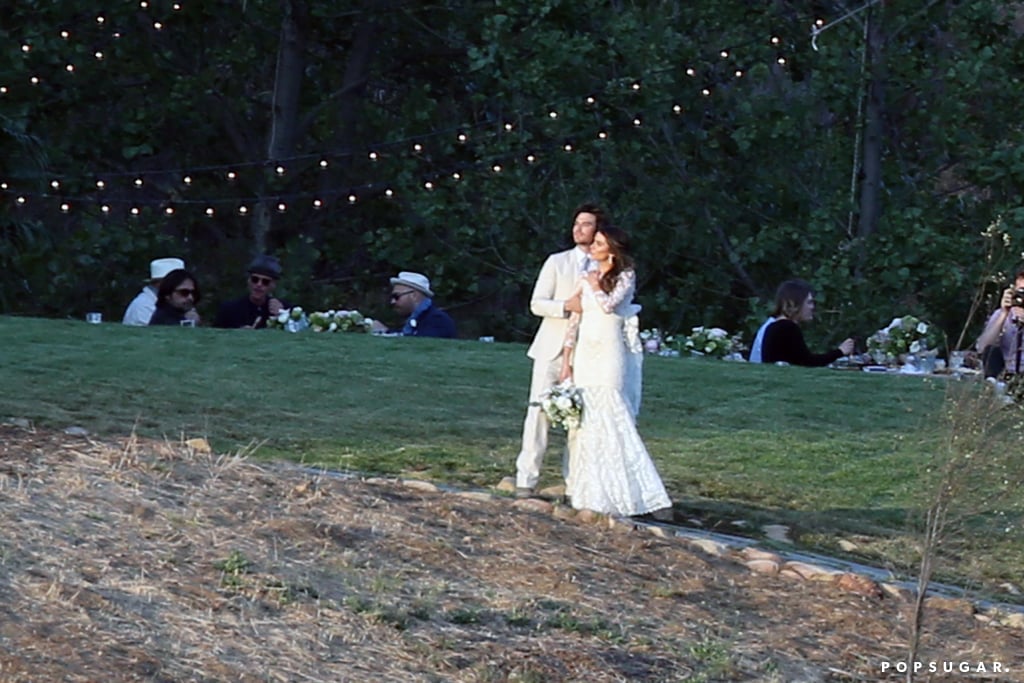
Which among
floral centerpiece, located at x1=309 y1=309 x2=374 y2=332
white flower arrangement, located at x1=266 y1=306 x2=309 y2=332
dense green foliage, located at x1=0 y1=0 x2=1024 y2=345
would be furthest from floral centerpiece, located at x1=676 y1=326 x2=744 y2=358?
dense green foliage, located at x1=0 y1=0 x2=1024 y2=345

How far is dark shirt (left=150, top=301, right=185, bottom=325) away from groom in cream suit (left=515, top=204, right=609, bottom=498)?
7.65 meters

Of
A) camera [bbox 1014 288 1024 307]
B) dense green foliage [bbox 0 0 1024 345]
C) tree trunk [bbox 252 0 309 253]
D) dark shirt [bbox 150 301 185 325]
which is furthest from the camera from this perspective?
tree trunk [bbox 252 0 309 253]

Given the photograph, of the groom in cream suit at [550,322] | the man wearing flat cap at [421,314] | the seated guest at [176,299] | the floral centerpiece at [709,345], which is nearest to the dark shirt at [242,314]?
the seated guest at [176,299]

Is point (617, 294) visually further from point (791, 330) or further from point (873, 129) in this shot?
point (873, 129)

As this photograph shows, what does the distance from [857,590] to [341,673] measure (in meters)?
2.92

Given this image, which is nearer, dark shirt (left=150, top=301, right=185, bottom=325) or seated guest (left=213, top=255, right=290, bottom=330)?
dark shirt (left=150, top=301, right=185, bottom=325)

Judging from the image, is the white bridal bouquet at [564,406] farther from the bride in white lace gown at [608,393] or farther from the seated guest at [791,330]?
the seated guest at [791,330]

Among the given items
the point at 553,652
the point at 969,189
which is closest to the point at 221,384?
the point at 553,652

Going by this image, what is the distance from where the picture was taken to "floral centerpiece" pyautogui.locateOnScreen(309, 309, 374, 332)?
18469 millimetres

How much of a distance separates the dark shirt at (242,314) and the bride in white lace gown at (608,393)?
8.56m

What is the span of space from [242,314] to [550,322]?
8.36 meters

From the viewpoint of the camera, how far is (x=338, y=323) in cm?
1866

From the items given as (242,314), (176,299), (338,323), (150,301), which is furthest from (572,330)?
(150,301)
